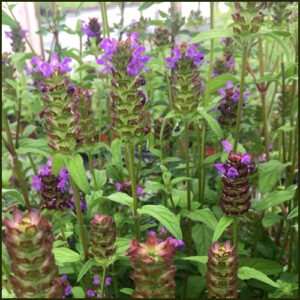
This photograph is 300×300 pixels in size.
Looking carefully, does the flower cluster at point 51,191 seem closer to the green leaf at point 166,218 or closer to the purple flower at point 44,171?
the purple flower at point 44,171

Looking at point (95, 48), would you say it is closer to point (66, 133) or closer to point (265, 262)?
point (66, 133)

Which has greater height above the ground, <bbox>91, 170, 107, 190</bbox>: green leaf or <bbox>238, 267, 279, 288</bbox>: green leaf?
<bbox>91, 170, 107, 190</bbox>: green leaf

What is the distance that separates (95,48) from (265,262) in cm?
117

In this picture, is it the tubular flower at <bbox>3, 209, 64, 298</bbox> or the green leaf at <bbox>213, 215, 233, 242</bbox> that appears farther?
the green leaf at <bbox>213, 215, 233, 242</bbox>

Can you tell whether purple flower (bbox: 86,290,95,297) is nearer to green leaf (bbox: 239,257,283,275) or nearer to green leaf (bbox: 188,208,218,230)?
green leaf (bbox: 188,208,218,230)

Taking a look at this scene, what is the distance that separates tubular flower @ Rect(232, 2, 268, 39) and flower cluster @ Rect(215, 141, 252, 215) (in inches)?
14.5

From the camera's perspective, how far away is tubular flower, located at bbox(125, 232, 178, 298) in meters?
0.57

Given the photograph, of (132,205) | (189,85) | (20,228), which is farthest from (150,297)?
(189,85)

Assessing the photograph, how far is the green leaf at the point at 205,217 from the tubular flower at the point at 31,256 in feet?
1.96

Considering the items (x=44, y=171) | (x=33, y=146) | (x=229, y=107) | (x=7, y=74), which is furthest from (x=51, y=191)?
(x=7, y=74)

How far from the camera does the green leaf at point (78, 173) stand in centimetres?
89

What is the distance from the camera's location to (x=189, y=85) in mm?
1158

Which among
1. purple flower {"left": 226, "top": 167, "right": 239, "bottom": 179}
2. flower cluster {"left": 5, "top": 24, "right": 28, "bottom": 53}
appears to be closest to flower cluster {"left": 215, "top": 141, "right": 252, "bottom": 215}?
purple flower {"left": 226, "top": 167, "right": 239, "bottom": 179}

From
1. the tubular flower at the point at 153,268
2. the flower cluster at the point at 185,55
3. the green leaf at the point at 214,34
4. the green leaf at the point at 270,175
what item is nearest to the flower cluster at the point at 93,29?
the flower cluster at the point at 185,55
